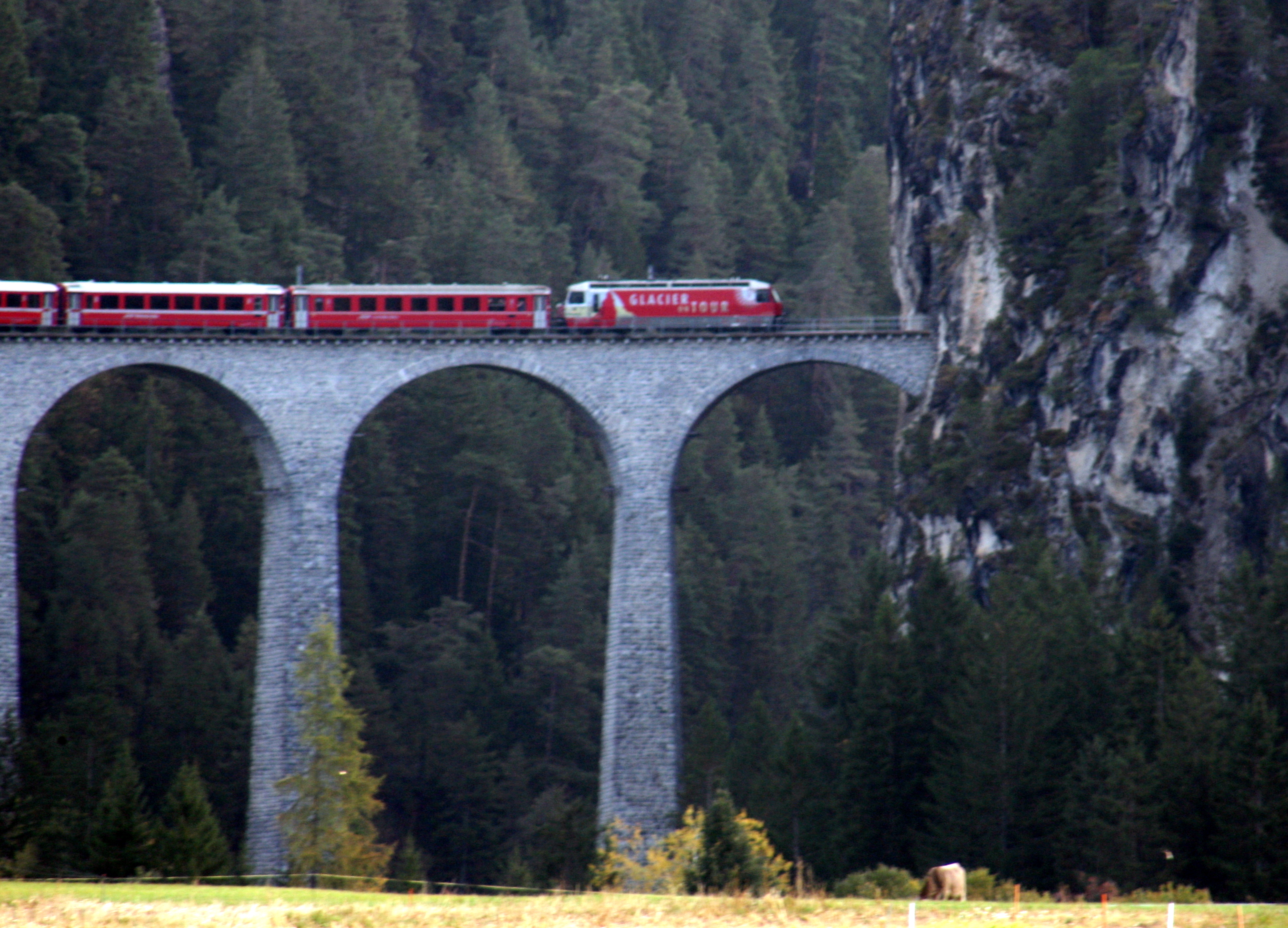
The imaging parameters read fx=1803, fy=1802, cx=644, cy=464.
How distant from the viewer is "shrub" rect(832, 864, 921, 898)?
37.2 metres

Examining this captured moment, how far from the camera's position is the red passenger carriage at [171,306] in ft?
192

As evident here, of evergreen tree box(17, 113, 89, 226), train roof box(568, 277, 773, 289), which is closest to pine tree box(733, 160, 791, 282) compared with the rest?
evergreen tree box(17, 113, 89, 226)

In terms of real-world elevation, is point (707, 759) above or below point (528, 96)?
below

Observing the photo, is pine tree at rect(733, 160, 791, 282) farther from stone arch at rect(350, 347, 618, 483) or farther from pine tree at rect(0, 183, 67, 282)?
stone arch at rect(350, 347, 618, 483)

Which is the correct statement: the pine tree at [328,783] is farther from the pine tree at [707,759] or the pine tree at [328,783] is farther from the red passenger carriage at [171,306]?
the pine tree at [707,759]

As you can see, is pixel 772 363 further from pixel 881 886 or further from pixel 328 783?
pixel 881 886

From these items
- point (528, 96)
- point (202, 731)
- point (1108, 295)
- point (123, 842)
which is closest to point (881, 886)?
point (123, 842)

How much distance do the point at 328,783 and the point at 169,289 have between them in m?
17.1

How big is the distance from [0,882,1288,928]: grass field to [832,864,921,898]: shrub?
19.7 feet

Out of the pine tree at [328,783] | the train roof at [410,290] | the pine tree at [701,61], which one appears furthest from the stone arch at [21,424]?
the pine tree at [701,61]

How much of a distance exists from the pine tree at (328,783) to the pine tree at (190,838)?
9.67ft

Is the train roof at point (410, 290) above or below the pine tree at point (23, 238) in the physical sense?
below

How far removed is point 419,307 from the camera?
61.1m

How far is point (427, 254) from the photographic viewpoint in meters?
96.2
